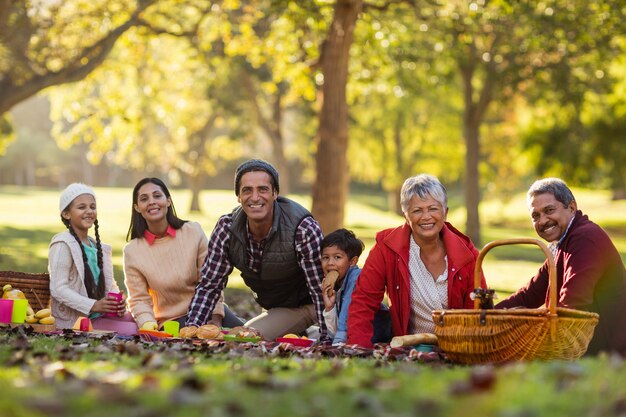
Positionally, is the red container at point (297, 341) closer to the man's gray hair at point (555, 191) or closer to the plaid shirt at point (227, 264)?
the plaid shirt at point (227, 264)

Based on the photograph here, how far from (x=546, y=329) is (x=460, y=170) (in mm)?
48512

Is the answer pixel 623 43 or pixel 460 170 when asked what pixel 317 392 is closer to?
pixel 623 43

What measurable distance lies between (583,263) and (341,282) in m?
2.59

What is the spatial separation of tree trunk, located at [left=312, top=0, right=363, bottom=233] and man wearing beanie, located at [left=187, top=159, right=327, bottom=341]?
8.40m

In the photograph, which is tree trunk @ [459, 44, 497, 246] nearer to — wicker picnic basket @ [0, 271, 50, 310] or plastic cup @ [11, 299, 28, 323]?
wicker picnic basket @ [0, 271, 50, 310]

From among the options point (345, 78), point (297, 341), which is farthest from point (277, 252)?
point (345, 78)

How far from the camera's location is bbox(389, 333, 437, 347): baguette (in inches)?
307

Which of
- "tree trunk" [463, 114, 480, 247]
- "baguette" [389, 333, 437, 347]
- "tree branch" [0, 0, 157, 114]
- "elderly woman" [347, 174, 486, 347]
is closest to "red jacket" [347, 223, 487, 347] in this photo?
"elderly woman" [347, 174, 486, 347]

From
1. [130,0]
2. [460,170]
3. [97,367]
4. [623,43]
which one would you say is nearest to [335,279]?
[97,367]

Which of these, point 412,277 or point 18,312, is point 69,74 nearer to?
point 18,312

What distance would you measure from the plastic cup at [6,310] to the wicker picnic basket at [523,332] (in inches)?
172

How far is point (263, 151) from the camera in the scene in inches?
3403

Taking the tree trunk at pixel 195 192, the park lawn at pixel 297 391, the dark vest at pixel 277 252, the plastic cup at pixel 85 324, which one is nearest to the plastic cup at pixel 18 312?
the plastic cup at pixel 85 324

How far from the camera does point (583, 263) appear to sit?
7590 mm
